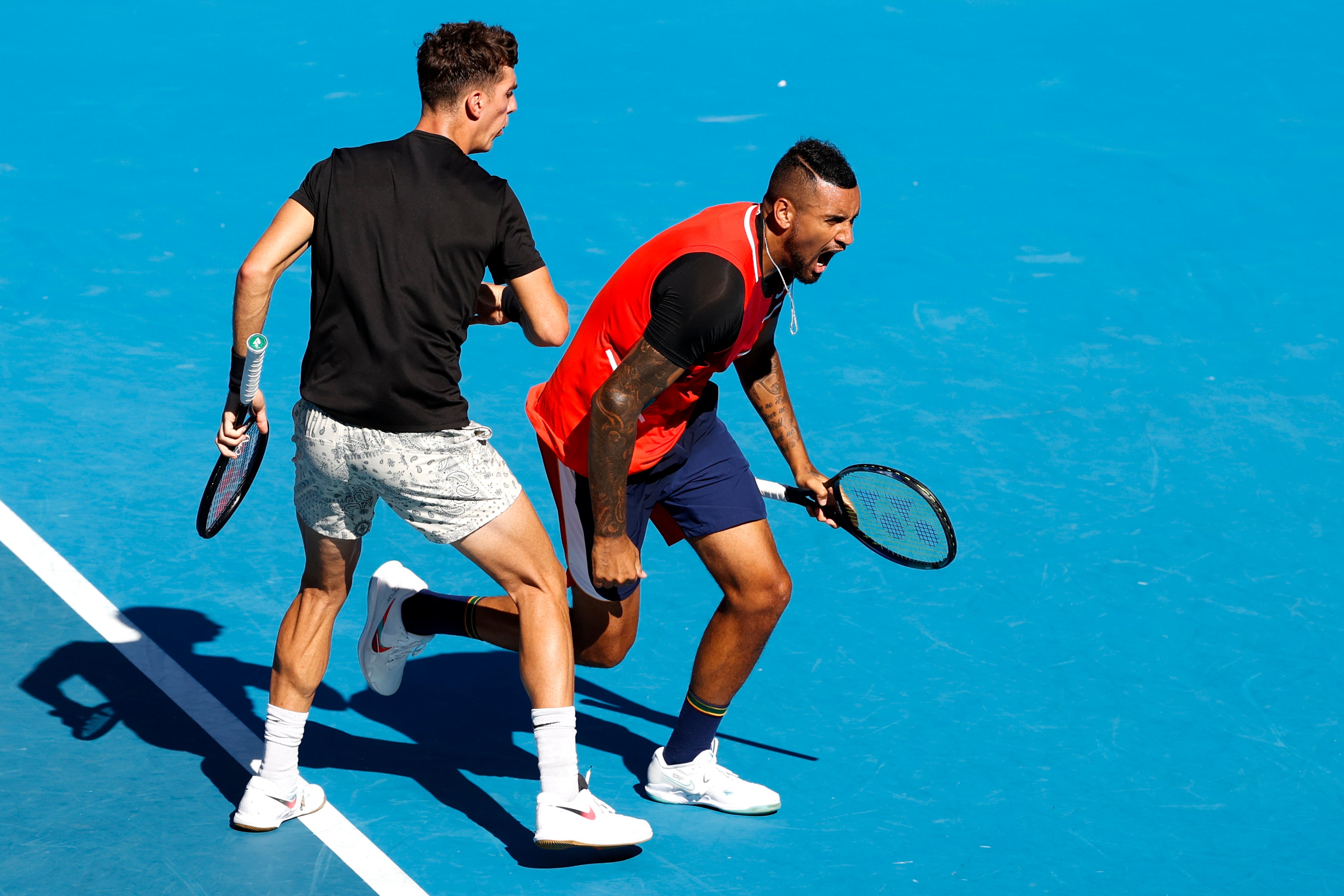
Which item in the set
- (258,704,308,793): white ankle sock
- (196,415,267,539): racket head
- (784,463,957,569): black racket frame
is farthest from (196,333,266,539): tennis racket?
(784,463,957,569): black racket frame

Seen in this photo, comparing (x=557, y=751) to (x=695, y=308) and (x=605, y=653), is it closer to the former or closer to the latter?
(x=605, y=653)

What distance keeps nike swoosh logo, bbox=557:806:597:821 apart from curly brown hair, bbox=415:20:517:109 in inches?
82.0

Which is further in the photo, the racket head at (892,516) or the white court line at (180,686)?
the racket head at (892,516)

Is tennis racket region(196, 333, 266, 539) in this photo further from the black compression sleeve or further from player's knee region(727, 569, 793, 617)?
player's knee region(727, 569, 793, 617)

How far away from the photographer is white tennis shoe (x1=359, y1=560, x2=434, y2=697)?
4.86m

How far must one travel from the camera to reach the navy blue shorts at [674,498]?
450 cm

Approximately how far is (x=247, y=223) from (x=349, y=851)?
6176 millimetres

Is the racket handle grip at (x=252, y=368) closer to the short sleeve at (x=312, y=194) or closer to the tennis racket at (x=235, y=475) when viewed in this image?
the tennis racket at (x=235, y=475)

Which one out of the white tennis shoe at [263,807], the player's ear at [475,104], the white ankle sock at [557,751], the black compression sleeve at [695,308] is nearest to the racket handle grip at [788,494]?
the black compression sleeve at [695,308]

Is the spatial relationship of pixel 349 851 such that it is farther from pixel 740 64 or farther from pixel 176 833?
pixel 740 64

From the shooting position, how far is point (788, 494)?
4.84 meters

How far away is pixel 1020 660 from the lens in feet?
17.8

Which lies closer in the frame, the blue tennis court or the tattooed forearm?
the blue tennis court

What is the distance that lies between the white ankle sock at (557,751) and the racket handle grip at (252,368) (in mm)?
1237
